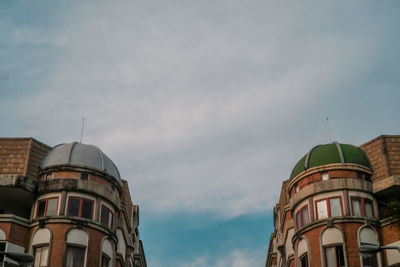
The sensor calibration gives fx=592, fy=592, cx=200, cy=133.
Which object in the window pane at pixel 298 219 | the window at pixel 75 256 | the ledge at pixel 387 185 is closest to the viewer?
the window at pixel 75 256

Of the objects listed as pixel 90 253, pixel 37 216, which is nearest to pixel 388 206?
pixel 90 253

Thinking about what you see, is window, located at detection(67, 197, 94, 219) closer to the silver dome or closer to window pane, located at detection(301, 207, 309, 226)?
the silver dome

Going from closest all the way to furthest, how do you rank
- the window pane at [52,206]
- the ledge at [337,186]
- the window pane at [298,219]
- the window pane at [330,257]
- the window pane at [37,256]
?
A: the window pane at [37,256], the window pane at [330,257], the window pane at [52,206], the ledge at [337,186], the window pane at [298,219]

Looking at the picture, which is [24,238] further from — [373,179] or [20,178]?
[373,179]

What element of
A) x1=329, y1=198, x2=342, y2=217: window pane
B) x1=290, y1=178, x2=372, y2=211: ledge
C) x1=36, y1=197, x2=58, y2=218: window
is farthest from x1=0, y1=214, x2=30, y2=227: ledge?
x1=329, y1=198, x2=342, y2=217: window pane

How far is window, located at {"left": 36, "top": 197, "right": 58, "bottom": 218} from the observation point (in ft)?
159

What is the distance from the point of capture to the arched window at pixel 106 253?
48.9 meters

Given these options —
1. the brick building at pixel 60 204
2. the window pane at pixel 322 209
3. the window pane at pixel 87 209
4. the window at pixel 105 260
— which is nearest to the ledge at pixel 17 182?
the brick building at pixel 60 204

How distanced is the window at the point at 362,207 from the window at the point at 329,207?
111cm

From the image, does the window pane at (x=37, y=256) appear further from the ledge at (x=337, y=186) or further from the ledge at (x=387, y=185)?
the ledge at (x=387, y=185)

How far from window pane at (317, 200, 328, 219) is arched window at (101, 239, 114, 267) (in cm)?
1784

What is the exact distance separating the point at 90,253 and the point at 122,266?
9544 mm

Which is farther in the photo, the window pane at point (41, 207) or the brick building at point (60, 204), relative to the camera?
the window pane at point (41, 207)

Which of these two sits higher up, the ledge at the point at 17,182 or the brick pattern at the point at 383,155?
the brick pattern at the point at 383,155
